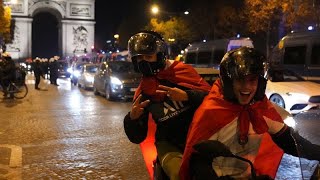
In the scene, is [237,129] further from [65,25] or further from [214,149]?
[65,25]

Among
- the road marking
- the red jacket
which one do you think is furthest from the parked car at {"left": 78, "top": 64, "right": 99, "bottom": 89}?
the red jacket

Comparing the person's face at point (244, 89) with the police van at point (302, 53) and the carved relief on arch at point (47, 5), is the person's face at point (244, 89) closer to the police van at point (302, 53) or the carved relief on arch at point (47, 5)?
the police van at point (302, 53)

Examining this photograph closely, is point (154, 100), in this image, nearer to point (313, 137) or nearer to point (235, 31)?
point (313, 137)

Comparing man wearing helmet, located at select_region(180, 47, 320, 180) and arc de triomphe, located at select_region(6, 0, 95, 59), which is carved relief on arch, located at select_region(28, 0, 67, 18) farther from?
man wearing helmet, located at select_region(180, 47, 320, 180)

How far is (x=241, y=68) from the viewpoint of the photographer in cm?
262

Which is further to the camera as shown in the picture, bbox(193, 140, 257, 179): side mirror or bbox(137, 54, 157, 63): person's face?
bbox(137, 54, 157, 63): person's face

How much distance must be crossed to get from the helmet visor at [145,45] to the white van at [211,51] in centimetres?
2018

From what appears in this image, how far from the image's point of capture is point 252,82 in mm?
2668

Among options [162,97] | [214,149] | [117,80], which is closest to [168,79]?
[162,97]

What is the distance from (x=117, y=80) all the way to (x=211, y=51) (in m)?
8.68

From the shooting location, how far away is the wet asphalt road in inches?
273

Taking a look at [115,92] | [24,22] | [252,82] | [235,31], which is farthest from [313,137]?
[24,22]

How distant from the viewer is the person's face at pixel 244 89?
8.70ft

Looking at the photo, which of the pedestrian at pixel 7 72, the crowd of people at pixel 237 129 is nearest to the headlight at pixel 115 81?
the pedestrian at pixel 7 72
